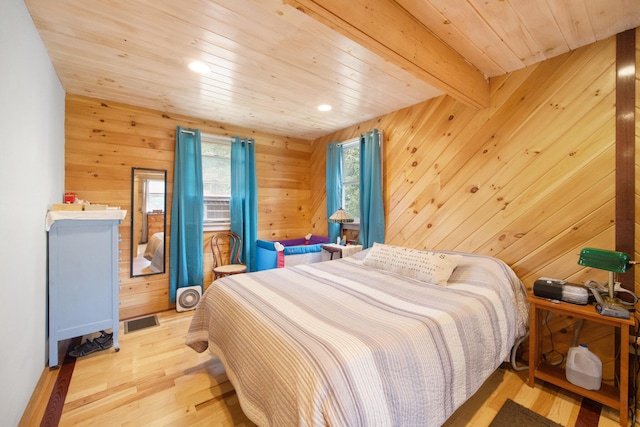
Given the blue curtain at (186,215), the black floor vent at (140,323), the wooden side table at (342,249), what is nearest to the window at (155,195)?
the blue curtain at (186,215)

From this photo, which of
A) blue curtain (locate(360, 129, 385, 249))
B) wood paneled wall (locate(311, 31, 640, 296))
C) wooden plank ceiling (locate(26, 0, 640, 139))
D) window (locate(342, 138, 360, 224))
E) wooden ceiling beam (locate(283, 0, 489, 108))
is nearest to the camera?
wooden ceiling beam (locate(283, 0, 489, 108))

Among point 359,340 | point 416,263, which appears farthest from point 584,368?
point 359,340

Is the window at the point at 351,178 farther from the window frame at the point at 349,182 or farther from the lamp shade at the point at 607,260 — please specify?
the lamp shade at the point at 607,260

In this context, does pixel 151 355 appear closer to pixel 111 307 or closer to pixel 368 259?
pixel 111 307

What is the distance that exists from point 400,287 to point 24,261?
2.40 m

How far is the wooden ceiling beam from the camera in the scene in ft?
4.20

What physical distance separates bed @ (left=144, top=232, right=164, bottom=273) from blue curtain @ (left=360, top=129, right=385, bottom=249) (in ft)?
8.00

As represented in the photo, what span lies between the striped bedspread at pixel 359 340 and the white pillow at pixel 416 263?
3.5 inches

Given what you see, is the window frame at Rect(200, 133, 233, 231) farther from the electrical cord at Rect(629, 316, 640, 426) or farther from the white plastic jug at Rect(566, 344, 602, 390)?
the electrical cord at Rect(629, 316, 640, 426)

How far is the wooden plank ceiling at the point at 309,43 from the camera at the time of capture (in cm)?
150

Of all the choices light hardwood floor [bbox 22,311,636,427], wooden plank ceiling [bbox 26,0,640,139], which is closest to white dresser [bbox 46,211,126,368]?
light hardwood floor [bbox 22,311,636,427]

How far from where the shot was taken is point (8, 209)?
140 centimetres

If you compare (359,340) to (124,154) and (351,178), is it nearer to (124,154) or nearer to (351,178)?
(351,178)

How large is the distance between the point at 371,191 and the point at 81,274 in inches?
114
